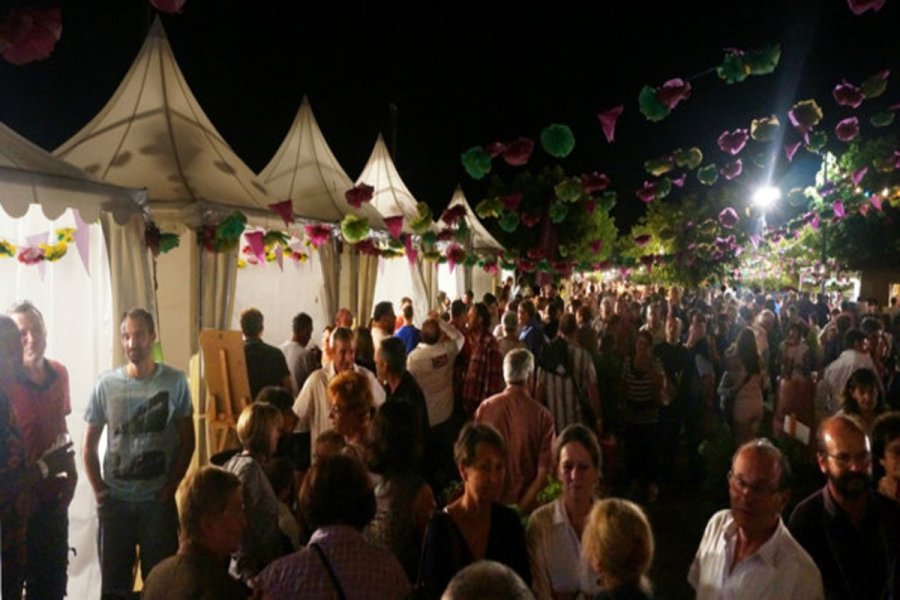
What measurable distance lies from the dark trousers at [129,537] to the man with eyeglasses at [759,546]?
3094 millimetres

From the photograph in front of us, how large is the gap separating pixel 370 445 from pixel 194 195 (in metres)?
4.47

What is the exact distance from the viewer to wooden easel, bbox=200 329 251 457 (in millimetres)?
6070

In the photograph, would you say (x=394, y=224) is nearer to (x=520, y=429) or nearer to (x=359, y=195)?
(x=359, y=195)

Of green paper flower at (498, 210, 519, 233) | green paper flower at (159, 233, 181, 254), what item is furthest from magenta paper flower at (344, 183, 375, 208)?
green paper flower at (498, 210, 519, 233)

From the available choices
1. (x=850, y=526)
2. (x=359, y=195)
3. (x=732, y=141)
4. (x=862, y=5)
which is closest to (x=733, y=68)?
(x=862, y=5)

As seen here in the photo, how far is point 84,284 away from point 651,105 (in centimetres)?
684

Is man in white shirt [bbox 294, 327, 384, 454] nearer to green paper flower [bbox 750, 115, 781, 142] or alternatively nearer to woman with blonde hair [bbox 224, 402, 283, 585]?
woman with blonde hair [bbox 224, 402, 283, 585]

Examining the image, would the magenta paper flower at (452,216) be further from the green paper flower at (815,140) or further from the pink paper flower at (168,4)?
the pink paper flower at (168,4)

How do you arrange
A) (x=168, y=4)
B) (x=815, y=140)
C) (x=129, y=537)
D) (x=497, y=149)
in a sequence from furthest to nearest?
(x=815, y=140), (x=497, y=149), (x=168, y=4), (x=129, y=537)

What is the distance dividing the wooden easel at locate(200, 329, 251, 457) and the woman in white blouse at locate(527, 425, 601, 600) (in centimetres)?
326

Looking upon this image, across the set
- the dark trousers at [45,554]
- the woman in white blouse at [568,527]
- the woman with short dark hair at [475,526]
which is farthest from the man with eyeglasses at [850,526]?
the dark trousers at [45,554]

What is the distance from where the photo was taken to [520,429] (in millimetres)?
5137

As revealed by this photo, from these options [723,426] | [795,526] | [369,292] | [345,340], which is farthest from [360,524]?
[369,292]

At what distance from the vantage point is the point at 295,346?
7.42 metres
